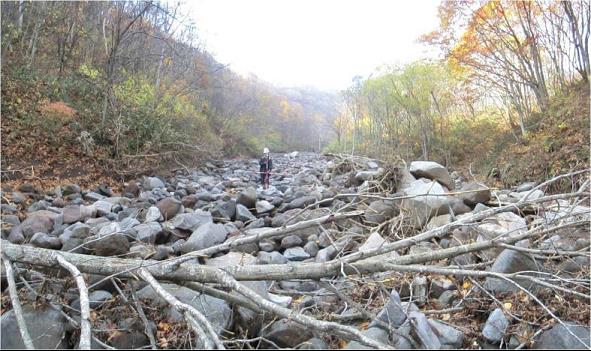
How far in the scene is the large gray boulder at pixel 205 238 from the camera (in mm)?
4189

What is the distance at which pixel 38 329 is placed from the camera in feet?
7.59

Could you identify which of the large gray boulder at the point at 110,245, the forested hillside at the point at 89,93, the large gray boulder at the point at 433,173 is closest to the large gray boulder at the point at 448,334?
the large gray boulder at the point at 110,245

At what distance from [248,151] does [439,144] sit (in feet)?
47.7

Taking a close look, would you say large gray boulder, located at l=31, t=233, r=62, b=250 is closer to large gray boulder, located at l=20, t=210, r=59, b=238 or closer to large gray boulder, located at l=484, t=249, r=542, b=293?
large gray boulder, located at l=20, t=210, r=59, b=238

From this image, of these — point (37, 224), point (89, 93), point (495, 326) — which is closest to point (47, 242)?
point (37, 224)

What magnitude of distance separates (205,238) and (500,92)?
12.5m

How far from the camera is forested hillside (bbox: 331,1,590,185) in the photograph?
858 centimetres

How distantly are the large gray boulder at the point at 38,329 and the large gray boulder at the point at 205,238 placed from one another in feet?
5.89

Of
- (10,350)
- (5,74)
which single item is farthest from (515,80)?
(5,74)

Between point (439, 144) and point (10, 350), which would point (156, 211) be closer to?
point (10, 350)

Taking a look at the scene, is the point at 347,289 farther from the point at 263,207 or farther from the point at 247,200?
the point at 247,200

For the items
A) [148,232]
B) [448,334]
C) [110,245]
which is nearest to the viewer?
[448,334]

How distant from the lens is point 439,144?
1499cm

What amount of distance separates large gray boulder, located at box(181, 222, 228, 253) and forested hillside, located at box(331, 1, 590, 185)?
21.3ft
